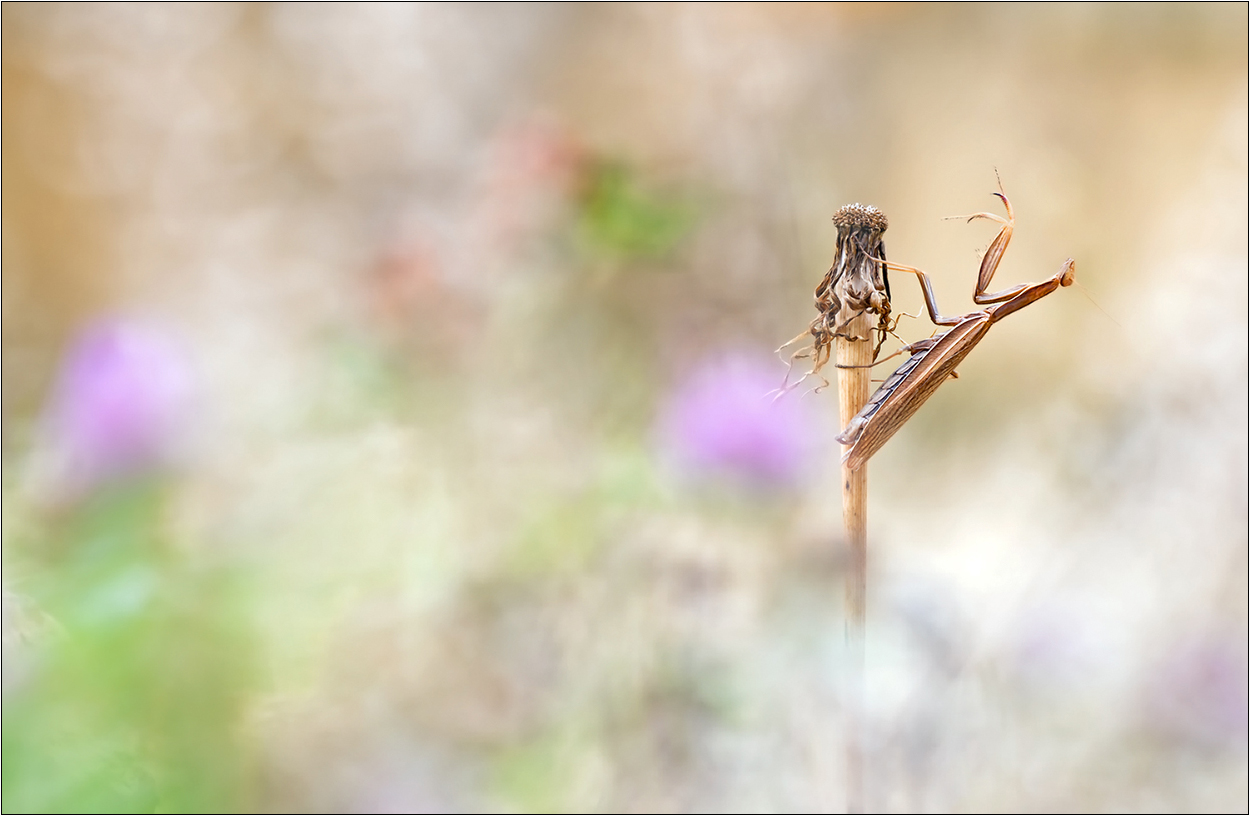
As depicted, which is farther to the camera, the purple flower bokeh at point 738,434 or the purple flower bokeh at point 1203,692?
the purple flower bokeh at point 1203,692

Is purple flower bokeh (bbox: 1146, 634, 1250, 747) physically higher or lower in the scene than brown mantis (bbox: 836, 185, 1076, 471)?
lower

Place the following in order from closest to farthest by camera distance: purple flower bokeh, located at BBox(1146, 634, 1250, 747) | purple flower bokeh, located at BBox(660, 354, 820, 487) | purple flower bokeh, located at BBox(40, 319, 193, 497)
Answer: purple flower bokeh, located at BBox(40, 319, 193, 497)
purple flower bokeh, located at BBox(660, 354, 820, 487)
purple flower bokeh, located at BBox(1146, 634, 1250, 747)

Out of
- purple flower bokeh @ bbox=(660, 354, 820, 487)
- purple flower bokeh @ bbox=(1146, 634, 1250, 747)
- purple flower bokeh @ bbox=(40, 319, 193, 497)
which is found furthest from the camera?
purple flower bokeh @ bbox=(1146, 634, 1250, 747)

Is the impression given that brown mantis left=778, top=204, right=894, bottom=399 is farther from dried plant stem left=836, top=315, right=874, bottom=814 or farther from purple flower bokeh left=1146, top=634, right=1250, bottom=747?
purple flower bokeh left=1146, top=634, right=1250, bottom=747

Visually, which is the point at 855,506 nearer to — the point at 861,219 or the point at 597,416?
the point at 861,219

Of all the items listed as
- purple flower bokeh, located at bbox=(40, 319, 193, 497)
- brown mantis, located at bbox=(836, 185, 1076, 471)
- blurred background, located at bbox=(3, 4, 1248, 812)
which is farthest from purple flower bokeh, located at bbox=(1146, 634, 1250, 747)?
purple flower bokeh, located at bbox=(40, 319, 193, 497)

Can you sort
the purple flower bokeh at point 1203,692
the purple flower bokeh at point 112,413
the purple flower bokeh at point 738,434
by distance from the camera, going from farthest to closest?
the purple flower bokeh at point 1203,692, the purple flower bokeh at point 738,434, the purple flower bokeh at point 112,413

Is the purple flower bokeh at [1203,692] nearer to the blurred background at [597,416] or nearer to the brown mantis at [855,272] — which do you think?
the blurred background at [597,416]

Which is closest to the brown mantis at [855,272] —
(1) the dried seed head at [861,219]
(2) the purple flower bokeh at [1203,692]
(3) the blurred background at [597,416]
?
(1) the dried seed head at [861,219]
